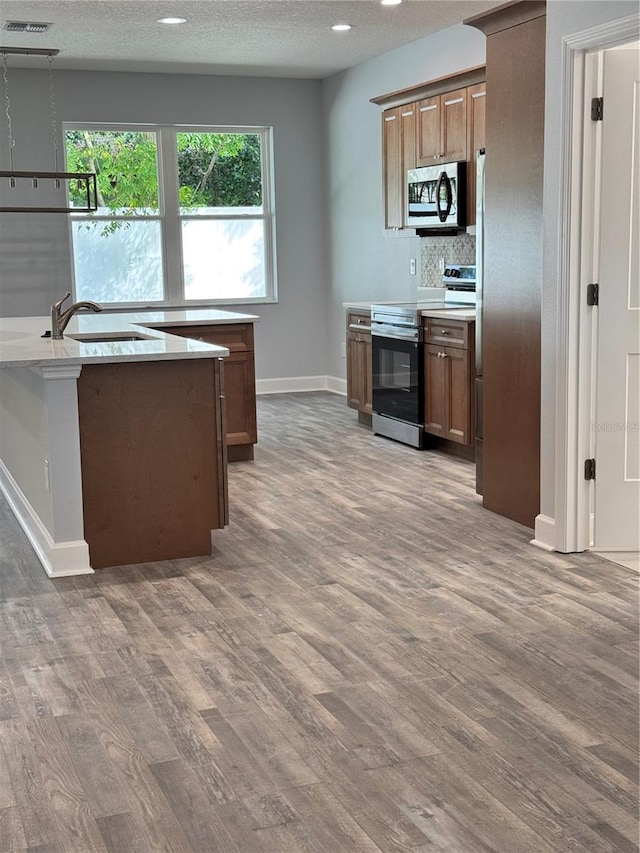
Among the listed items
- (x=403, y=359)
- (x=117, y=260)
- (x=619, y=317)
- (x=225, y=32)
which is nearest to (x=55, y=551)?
(x=619, y=317)

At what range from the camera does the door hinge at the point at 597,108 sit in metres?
3.91

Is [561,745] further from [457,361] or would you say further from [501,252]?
[457,361]

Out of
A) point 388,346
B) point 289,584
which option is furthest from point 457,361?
point 289,584

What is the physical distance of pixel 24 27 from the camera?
655 centimetres

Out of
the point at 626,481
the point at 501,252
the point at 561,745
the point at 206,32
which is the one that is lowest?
the point at 561,745

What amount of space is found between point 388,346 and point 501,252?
2191mm

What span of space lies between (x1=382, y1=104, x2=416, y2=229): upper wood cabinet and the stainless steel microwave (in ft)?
0.48

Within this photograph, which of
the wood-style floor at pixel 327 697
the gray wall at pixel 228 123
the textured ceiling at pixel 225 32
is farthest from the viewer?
the gray wall at pixel 228 123

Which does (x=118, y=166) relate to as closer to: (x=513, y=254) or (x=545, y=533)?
(x=513, y=254)

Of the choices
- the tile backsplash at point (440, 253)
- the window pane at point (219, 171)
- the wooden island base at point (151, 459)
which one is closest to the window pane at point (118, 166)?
the window pane at point (219, 171)

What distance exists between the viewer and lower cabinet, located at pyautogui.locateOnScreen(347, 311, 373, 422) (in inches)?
287

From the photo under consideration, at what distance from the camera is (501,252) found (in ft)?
15.4

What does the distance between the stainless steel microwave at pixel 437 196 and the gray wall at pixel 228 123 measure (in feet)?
8.22

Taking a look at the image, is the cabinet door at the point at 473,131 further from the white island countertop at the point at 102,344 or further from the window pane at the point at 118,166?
the window pane at the point at 118,166
